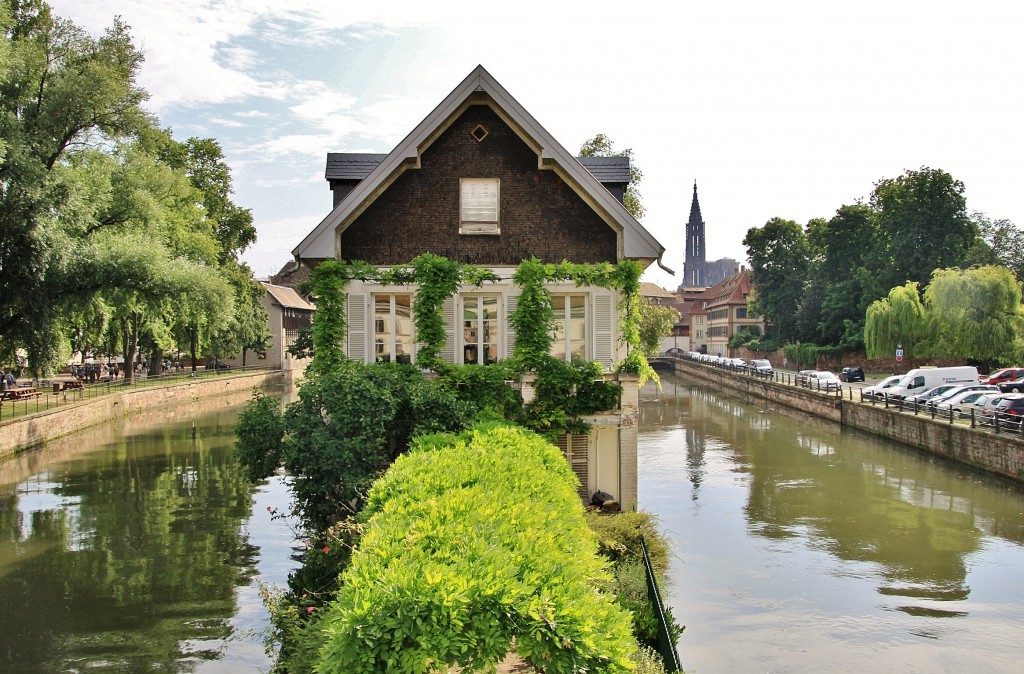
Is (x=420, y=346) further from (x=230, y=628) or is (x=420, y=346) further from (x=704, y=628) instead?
(x=704, y=628)

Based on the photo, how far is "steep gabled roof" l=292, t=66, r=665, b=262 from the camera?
16344mm

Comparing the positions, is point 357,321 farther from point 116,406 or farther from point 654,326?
point 654,326

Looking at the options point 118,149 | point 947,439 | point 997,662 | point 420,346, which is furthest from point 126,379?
point 997,662

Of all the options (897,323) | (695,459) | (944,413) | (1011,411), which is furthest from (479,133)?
(897,323)

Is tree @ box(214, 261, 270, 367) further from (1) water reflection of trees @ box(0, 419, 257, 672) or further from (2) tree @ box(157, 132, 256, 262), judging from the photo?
(1) water reflection of trees @ box(0, 419, 257, 672)

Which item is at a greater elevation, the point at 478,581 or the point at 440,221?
the point at 440,221

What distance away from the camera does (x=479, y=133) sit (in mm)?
16984

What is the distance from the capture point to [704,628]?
573 inches

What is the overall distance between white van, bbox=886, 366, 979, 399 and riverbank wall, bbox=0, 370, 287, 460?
32346mm

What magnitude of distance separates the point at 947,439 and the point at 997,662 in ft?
64.5

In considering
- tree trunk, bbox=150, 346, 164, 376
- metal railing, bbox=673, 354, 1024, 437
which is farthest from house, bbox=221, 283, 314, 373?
metal railing, bbox=673, 354, 1024, 437

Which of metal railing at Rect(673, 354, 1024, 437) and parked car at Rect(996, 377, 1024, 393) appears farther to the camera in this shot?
parked car at Rect(996, 377, 1024, 393)

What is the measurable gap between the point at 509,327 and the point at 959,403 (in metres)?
26.3

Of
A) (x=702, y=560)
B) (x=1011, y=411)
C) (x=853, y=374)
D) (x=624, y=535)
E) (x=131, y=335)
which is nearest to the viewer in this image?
(x=624, y=535)
